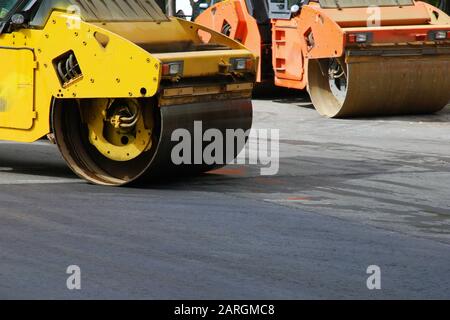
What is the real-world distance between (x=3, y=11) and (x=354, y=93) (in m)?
6.53

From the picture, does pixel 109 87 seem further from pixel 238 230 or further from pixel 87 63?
pixel 238 230

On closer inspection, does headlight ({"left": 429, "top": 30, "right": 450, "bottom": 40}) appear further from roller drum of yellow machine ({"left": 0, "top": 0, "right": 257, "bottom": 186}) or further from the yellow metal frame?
roller drum of yellow machine ({"left": 0, "top": 0, "right": 257, "bottom": 186})

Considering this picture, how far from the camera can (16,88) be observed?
11.6 meters

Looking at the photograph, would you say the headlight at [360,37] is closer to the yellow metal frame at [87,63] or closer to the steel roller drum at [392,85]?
the steel roller drum at [392,85]

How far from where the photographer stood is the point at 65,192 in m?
11.0

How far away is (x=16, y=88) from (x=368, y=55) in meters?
6.81

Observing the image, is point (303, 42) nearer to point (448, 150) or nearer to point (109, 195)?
point (448, 150)

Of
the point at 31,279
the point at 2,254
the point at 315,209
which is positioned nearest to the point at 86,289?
the point at 31,279

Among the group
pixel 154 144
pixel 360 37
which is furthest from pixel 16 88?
pixel 360 37

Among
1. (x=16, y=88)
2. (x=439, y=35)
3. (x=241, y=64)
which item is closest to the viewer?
(x=16, y=88)

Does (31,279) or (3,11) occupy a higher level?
(3,11)

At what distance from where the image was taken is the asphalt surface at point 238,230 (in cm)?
762

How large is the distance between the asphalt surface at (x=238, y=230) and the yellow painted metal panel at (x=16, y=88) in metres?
0.57

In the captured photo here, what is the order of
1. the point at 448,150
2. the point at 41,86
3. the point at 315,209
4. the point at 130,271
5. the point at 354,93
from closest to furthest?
the point at 130,271, the point at 315,209, the point at 41,86, the point at 448,150, the point at 354,93
